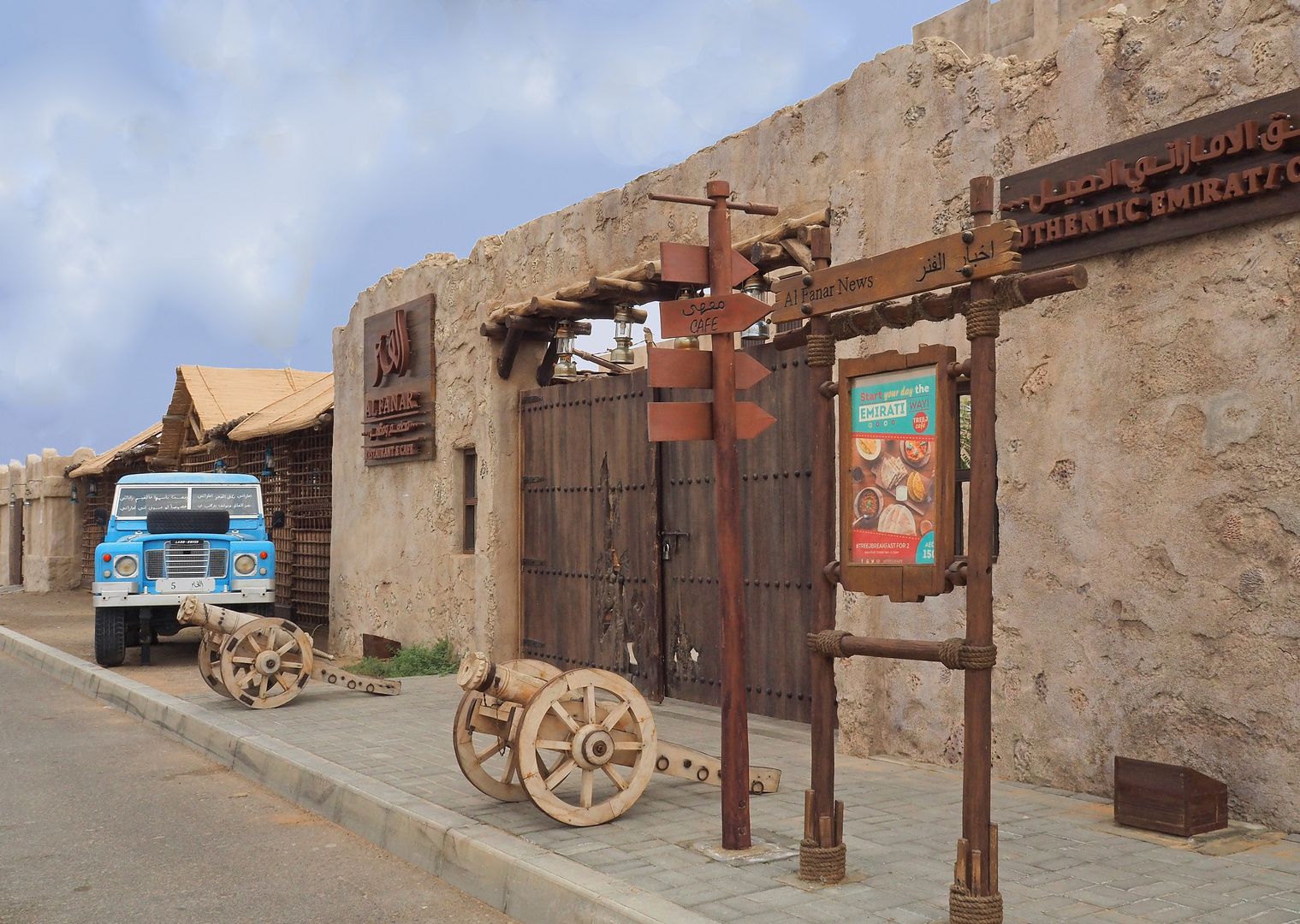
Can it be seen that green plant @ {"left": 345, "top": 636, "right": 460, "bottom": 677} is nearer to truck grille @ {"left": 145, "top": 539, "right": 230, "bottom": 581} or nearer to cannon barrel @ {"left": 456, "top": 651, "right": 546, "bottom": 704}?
truck grille @ {"left": 145, "top": 539, "right": 230, "bottom": 581}

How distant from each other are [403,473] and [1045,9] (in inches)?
305

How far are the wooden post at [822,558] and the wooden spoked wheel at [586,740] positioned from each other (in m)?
1.04

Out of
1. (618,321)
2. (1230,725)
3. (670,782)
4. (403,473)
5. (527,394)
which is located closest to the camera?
(1230,725)

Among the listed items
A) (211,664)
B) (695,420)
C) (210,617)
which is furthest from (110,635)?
(695,420)

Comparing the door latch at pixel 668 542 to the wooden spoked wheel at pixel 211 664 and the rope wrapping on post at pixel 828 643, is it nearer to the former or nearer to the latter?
the wooden spoked wheel at pixel 211 664

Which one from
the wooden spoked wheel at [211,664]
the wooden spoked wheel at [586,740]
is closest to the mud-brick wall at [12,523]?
the wooden spoked wheel at [211,664]

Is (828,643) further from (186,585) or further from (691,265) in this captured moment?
(186,585)

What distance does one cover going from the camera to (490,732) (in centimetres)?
595

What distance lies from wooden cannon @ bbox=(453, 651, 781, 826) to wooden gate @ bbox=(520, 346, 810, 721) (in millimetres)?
1781

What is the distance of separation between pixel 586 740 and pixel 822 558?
1424mm

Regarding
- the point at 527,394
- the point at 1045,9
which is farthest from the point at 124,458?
the point at 1045,9

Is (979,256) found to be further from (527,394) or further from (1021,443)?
(527,394)

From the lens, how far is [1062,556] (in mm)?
5922

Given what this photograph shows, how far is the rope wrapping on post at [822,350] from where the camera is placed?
484 cm
